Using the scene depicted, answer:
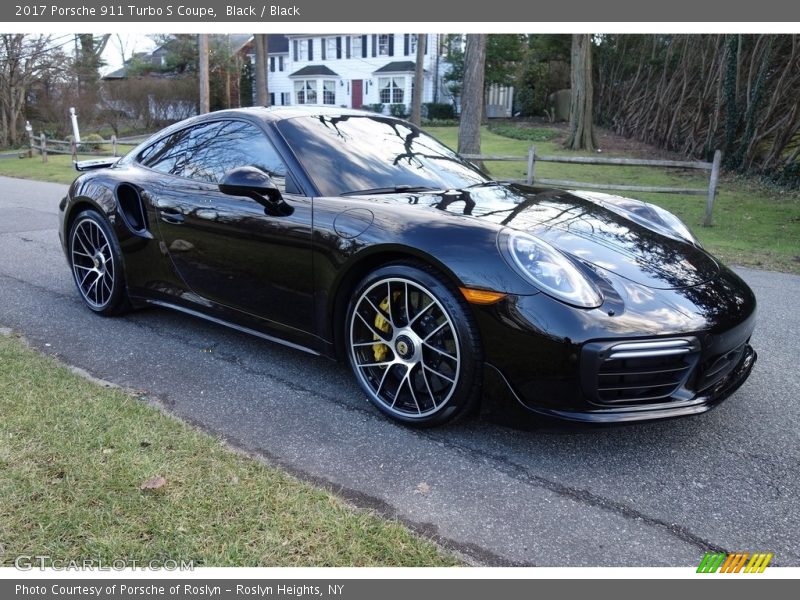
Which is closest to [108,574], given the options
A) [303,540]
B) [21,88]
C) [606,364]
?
[303,540]

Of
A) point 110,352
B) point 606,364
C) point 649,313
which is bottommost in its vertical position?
point 110,352

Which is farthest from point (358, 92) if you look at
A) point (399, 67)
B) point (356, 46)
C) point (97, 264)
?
point (97, 264)

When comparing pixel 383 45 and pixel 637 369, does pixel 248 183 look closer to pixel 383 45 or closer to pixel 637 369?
pixel 637 369

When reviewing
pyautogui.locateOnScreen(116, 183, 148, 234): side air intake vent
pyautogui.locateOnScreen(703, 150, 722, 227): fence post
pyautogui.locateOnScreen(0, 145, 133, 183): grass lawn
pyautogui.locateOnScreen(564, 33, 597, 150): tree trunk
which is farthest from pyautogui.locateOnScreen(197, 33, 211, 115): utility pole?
pyautogui.locateOnScreen(116, 183, 148, 234): side air intake vent

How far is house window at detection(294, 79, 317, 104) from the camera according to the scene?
4669cm

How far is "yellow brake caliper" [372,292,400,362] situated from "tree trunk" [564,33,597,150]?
2254cm

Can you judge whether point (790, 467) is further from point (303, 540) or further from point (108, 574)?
point (108, 574)

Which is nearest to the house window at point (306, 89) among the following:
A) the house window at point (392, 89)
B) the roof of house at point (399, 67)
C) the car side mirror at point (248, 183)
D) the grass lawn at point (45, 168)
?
the house window at point (392, 89)

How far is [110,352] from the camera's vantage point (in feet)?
12.3

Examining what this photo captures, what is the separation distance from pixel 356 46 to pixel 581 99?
25.8m

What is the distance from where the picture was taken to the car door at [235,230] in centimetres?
313

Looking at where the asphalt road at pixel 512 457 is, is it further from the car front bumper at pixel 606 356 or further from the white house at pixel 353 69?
the white house at pixel 353 69

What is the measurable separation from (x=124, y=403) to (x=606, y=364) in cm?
215

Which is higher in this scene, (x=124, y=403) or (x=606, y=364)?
(x=606, y=364)
